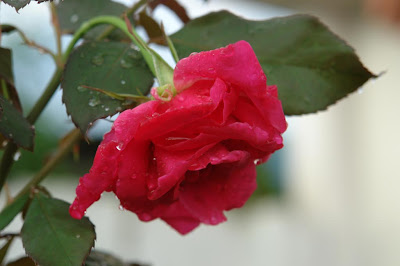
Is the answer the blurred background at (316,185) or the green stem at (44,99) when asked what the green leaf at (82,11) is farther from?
the blurred background at (316,185)

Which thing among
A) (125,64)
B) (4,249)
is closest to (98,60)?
(125,64)

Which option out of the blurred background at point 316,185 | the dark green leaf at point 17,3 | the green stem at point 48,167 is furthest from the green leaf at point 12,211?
the blurred background at point 316,185

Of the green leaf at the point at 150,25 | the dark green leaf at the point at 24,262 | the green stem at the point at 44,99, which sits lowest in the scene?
the dark green leaf at the point at 24,262

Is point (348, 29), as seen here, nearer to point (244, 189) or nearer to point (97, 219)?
point (97, 219)

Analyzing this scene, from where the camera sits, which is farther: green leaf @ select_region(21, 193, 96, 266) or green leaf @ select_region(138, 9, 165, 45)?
green leaf @ select_region(138, 9, 165, 45)

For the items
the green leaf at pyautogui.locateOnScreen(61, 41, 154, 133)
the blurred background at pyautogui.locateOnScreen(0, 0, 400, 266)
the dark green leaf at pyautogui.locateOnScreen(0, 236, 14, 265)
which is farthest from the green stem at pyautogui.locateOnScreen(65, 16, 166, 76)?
the blurred background at pyautogui.locateOnScreen(0, 0, 400, 266)

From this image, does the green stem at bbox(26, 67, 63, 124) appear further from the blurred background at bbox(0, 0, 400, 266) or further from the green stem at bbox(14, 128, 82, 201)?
the blurred background at bbox(0, 0, 400, 266)
